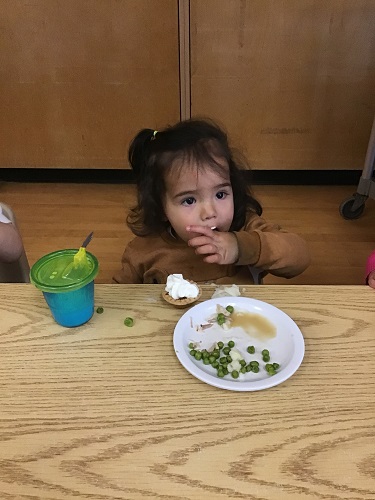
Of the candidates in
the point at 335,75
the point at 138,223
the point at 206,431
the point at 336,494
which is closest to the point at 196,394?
the point at 206,431

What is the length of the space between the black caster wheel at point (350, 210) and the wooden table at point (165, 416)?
1582mm

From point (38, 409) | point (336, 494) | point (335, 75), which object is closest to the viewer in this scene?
point (336, 494)

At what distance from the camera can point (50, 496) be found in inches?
22.0

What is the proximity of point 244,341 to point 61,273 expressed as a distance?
321mm

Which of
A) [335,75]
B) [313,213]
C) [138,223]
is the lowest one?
[313,213]

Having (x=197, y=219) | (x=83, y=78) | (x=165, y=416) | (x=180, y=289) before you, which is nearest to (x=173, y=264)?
(x=197, y=219)

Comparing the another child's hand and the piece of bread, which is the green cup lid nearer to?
the piece of bread

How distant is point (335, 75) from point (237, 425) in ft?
6.78

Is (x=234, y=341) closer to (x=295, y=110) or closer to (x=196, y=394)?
(x=196, y=394)

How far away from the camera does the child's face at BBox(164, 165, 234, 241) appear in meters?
1.05

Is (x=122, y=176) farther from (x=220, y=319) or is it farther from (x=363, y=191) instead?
(x=220, y=319)

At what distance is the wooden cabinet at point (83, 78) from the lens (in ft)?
7.25

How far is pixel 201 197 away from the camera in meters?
1.06

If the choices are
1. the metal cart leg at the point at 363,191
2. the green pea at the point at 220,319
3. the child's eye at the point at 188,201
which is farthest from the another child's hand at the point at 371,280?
the metal cart leg at the point at 363,191
